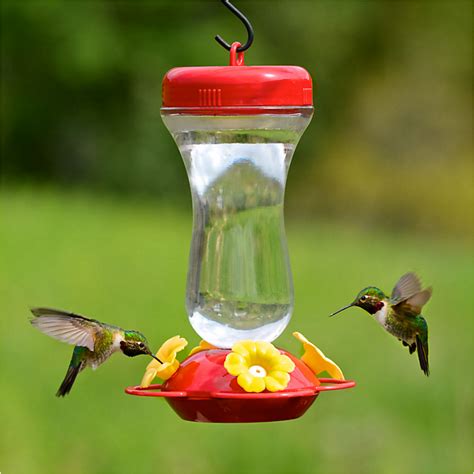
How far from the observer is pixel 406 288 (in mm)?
3424

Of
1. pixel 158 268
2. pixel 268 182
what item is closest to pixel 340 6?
pixel 158 268

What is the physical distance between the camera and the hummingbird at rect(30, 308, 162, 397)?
3078 millimetres

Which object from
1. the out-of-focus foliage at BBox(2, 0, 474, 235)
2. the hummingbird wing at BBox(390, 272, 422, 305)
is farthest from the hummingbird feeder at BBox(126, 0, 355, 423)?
the out-of-focus foliage at BBox(2, 0, 474, 235)

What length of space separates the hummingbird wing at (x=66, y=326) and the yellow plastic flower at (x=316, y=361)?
1.69 ft

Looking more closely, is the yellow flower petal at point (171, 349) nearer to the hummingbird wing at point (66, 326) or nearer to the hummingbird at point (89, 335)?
the hummingbird at point (89, 335)

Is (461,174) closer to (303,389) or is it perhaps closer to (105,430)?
(105,430)

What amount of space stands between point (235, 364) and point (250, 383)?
0.07 meters

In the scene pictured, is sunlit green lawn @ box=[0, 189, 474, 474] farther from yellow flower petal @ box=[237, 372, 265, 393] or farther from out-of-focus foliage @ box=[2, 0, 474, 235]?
out-of-focus foliage @ box=[2, 0, 474, 235]

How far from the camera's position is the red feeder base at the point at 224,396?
2971 millimetres

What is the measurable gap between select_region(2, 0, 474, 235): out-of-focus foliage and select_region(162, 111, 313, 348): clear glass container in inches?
681

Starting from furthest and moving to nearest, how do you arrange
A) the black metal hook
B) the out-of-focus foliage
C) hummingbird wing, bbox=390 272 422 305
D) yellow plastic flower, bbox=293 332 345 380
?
the out-of-focus foliage → hummingbird wing, bbox=390 272 422 305 → yellow plastic flower, bbox=293 332 345 380 → the black metal hook

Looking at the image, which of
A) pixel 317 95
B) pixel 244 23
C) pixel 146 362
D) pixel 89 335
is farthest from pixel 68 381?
pixel 317 95

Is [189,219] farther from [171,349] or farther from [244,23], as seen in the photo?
[244,23]

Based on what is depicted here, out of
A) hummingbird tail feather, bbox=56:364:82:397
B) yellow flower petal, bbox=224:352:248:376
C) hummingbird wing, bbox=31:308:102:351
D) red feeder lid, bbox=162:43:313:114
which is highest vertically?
red feeder lid, bbox=162:43:313:114
